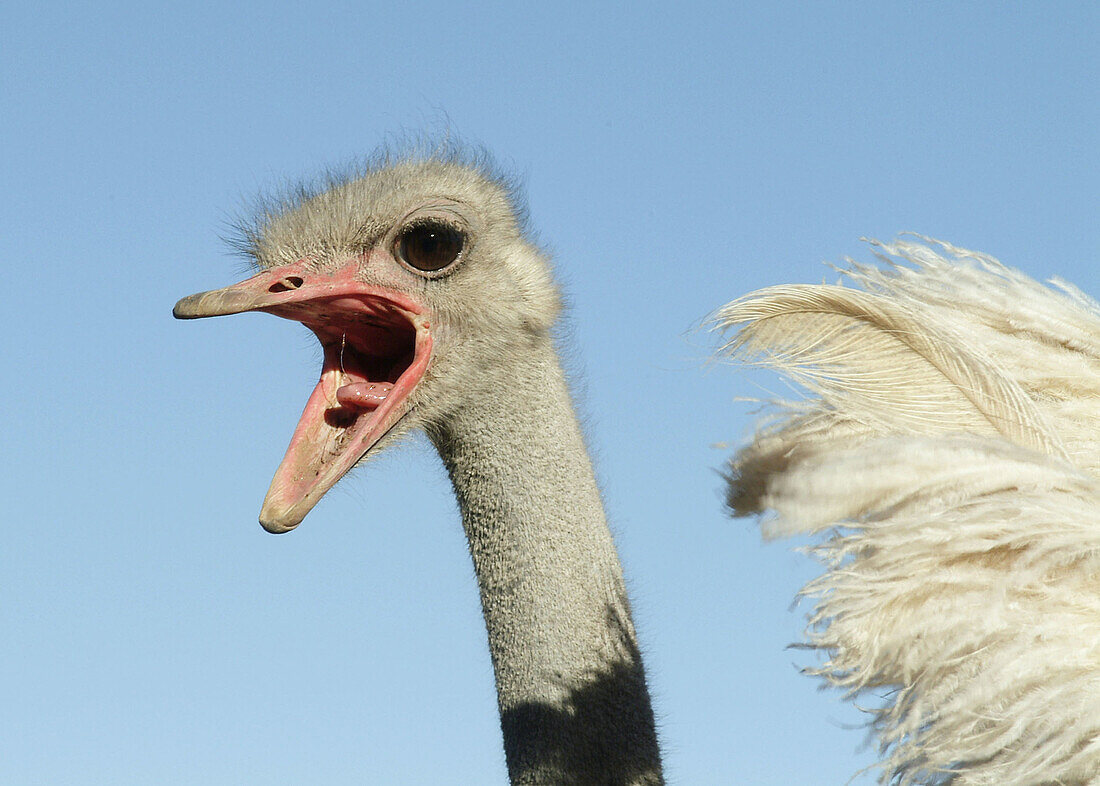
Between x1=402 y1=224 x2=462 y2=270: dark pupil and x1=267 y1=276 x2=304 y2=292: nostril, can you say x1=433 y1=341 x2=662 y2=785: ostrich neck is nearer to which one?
x1=402 y1=224 x2=462 y2=270: dark pupil

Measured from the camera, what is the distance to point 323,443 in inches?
119

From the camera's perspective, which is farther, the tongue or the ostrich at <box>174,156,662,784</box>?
the tongue

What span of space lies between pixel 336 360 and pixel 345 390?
0.12 meters

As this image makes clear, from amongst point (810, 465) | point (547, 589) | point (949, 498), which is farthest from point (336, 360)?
point (949, 498)

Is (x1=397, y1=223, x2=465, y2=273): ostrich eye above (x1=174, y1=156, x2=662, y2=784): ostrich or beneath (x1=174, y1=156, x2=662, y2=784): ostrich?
above

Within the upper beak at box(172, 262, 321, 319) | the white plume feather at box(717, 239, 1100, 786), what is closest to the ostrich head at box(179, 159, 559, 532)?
the upper beak at box(172, 262, 321, 319)

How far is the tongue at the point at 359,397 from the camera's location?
3.09 meters

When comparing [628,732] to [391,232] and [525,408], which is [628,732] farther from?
[391,232]

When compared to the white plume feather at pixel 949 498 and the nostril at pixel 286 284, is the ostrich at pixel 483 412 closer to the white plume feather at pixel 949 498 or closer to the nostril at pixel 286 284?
the nostril at pixel 286 284

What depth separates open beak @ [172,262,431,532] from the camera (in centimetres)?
292

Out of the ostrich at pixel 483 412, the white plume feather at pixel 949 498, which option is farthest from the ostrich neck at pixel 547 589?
the white plume feather at pixel 949 498

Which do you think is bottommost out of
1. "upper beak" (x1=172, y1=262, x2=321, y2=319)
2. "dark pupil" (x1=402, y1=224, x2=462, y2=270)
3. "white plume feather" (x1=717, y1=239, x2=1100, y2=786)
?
"white plume feather" (x1=717, y1=239, x2=1100, y2=786)

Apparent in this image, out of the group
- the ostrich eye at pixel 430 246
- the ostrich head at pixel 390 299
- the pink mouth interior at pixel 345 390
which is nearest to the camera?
the pink mouth interior at pixel 345 390

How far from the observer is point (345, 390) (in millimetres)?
3086
